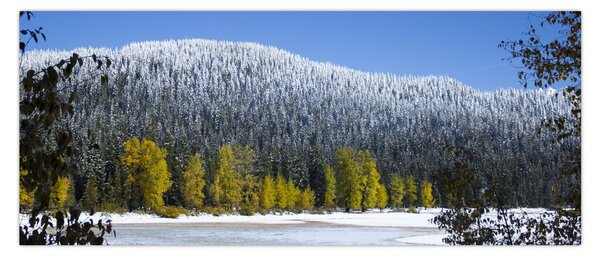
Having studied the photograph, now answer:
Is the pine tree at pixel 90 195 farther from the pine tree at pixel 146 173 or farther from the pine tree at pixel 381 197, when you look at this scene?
the pine tree at pixel 381 197

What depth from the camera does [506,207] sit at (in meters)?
4.78

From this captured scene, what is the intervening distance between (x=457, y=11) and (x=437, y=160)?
157 centimetres

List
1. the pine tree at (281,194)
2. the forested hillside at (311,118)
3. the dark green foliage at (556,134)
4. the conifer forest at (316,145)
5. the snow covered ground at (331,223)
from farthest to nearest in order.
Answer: the pine tree at (281,194) → the snow covered ground at (331,223) → the forested hillside at (311,118) → the conifer forest at (316,145) → the dark green foliage at (556,134)

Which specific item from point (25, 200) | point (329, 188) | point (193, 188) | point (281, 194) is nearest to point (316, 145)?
point (281, 194)

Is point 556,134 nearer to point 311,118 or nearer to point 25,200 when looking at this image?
point 25,200

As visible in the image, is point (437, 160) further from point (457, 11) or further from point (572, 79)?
point (572, 79)

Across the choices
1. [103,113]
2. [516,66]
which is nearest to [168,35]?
[103,113]

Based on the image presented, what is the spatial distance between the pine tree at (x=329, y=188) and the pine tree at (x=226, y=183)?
1276 millimetres

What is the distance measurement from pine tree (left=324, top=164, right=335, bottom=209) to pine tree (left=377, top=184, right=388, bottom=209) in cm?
63

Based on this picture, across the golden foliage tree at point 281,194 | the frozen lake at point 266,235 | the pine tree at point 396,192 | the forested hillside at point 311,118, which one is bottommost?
the frozen lake at point 266,235

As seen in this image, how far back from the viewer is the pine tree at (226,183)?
28.1 ft

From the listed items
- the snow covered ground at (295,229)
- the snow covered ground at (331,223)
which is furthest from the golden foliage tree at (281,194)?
the snow covered ground at (295,229)

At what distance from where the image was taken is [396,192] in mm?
7402
